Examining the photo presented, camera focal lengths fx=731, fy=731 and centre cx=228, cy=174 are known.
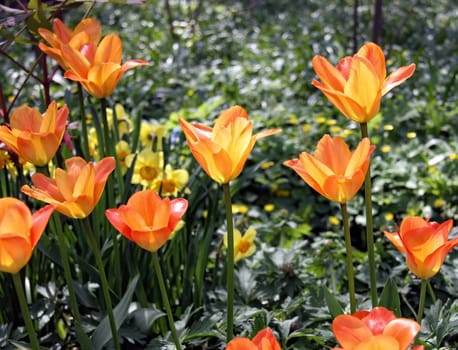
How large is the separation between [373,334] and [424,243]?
27 cm

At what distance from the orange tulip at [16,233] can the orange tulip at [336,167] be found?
42 centimetres

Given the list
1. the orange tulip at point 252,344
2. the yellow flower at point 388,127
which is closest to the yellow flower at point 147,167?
the orange tulip at point 252,344

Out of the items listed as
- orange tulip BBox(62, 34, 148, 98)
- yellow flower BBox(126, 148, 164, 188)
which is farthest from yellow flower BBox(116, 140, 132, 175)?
orange tulip BBox(62, 34, 148, 98)

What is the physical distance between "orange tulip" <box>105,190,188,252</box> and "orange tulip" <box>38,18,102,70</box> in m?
0.52

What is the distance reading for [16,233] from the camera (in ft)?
3.40

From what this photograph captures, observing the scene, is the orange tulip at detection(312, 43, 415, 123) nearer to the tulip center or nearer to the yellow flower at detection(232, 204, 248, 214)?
the tulip center

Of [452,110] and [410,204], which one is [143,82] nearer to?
[452,110]

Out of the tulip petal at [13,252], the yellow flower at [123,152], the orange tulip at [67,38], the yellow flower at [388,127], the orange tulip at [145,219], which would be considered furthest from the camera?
the yellow flower at [388,127]

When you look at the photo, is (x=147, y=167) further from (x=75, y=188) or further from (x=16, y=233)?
(x=16, y=233)

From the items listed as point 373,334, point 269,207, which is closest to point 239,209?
point 269,207

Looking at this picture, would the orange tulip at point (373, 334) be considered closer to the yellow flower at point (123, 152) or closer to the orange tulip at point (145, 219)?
the orange tulip at point (145, 219)

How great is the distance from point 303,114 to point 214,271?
1.63 m

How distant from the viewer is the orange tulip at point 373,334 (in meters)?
0.93

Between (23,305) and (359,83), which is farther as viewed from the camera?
(359,83)
